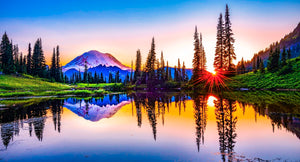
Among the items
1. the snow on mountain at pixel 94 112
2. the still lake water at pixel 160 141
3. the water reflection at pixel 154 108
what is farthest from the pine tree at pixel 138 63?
the still lake water at pixel 160 141

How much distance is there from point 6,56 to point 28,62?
1083 cm

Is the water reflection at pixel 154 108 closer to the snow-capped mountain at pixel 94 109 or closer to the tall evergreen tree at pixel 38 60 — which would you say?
the snow-capped mountain at pixel 94 109

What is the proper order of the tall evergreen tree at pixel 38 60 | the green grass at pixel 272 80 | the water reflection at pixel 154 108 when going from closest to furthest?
the water reflection at pixel 154 108 → the green grass at pixel 272 80 → the tall evergreen tree at pixel 38 60

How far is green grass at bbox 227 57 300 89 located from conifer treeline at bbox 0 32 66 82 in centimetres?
8411

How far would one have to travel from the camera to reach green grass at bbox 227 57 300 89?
156ft

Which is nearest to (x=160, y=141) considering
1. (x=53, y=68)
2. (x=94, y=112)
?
(x=94, y=112)

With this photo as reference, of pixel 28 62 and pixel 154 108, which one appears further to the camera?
pixel 28 62

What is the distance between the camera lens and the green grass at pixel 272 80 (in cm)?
4754

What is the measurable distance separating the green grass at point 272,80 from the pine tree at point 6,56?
84532mm

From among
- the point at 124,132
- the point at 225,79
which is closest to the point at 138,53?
the point at 225,79

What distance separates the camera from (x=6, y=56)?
3164 inches

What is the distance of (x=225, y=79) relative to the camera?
5262 cm

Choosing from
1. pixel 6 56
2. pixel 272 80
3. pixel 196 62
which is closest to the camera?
pixel 272 80

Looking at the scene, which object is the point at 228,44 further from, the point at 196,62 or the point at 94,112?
the point at 94,112
